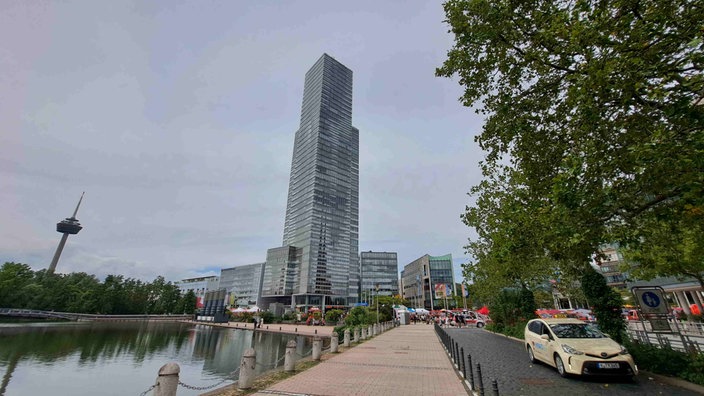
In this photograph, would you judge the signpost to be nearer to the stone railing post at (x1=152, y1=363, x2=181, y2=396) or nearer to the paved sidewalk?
the paved sidewalk

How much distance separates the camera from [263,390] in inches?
330

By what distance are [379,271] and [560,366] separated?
136m

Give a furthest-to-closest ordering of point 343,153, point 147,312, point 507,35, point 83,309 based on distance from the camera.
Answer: point 343,153 < point 147,312 < point 83,309 < point 507,35

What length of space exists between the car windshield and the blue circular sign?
2.08 m

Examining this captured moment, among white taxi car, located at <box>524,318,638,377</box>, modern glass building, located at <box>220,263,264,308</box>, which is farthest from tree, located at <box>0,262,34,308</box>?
white taxi car, located at <box>524,318,638,377</box>

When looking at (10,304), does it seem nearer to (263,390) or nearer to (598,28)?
(263,390)

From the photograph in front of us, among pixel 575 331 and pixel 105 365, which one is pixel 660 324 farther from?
pixel 105 365

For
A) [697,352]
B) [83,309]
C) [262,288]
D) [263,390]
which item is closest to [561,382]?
[697,352]

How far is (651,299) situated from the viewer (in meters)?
10.3

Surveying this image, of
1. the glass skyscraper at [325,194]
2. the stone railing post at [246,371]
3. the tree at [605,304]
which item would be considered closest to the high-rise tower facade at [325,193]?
the glass skyscraper at [325,194]

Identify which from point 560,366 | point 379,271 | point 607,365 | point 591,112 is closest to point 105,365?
point 560,366

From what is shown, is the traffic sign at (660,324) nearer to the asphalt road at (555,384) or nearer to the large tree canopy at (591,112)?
the asphalt road at (555,384)

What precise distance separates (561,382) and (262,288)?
14552cm

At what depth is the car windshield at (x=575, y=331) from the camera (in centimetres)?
988
